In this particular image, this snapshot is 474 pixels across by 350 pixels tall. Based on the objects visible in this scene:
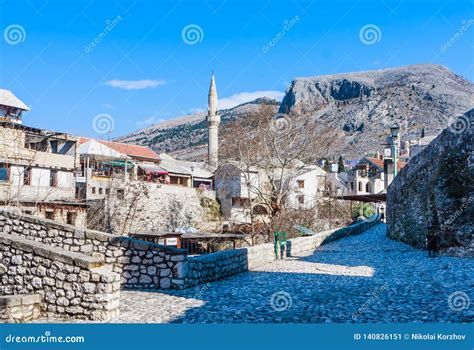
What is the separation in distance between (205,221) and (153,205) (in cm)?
652

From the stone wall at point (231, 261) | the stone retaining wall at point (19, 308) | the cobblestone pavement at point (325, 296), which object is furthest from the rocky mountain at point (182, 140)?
the stone retaining wall at point (19, 308)

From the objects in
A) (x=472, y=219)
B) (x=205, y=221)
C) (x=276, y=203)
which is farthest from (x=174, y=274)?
(x=205, y=221)

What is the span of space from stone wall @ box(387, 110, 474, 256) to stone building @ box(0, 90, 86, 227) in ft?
64.1

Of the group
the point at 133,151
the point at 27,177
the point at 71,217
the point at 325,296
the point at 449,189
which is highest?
the point at 133,151

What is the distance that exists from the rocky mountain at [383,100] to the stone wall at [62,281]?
97887mm

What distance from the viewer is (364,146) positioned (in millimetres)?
123062

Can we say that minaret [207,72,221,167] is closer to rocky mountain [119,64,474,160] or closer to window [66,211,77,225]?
window [66,211,77,225]

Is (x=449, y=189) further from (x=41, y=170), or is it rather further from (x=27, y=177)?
(x=41, y=170)

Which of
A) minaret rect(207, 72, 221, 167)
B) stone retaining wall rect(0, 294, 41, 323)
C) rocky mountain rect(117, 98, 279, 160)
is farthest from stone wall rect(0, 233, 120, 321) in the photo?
rocky mountain rect(117, 98, 279, 160)

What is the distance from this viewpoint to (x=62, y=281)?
789 centimetres

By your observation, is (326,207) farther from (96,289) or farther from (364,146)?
(364,146)

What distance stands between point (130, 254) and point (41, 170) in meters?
25.6

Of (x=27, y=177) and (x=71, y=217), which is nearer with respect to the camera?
(x=71, y=217)

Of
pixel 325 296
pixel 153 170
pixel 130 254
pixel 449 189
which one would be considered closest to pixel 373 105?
pixel 153 170
